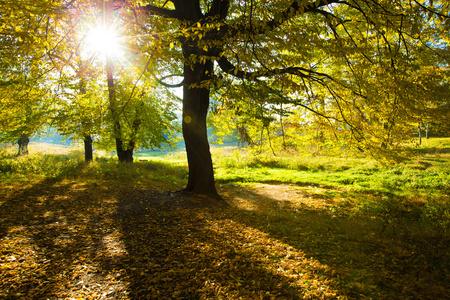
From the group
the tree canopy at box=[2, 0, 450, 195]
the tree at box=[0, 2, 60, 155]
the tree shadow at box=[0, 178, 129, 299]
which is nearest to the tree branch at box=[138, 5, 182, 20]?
the tree canopy at box=[2, 0, 450, 195]

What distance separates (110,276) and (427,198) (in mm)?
9925

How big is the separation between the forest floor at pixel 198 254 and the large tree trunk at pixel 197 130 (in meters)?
1.16

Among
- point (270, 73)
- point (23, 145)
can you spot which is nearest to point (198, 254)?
point (270, 73)

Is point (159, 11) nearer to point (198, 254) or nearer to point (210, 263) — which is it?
point (198, 254)

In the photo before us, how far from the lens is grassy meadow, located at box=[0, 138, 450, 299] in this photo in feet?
9.14

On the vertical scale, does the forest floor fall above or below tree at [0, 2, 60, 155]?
below

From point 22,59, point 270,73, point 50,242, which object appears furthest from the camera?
point 22,59

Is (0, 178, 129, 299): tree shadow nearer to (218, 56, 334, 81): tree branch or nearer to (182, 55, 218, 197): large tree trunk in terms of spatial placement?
(182, 55, 218, 197): large tree trunk

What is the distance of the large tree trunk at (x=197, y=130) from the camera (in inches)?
266

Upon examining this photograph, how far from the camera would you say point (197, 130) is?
6906 millimetres

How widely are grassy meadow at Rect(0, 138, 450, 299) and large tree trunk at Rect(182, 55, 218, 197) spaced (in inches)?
28.8

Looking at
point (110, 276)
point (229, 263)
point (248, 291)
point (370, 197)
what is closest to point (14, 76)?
point (110, 276)

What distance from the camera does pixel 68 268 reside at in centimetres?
299

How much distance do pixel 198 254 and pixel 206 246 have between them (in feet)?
1.02
